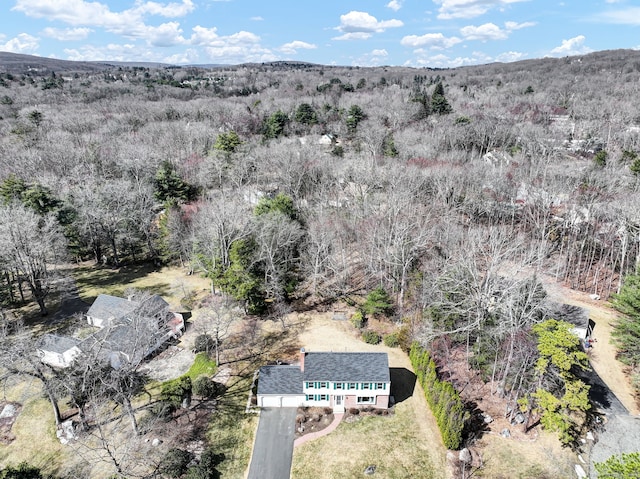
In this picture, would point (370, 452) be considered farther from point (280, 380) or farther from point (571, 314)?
point (571, 314)

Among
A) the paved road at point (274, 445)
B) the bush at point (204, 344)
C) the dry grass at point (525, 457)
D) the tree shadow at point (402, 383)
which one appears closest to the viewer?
the dry grass at point (525, 457)

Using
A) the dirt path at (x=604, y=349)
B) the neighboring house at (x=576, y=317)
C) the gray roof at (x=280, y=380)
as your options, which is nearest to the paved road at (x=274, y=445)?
the gray roof at (x=280, y=380)

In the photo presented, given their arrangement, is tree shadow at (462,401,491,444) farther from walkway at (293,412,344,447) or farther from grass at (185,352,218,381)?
grass at (185,352,218,381)

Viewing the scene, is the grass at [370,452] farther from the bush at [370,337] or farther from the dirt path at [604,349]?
A: the dirt path at [604,349]

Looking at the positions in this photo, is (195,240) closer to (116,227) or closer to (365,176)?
(116,227)

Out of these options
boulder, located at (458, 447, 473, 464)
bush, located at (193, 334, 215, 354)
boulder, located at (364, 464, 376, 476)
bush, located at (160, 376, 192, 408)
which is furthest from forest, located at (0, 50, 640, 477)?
boulder, located at (364, 464, 376, 476)
